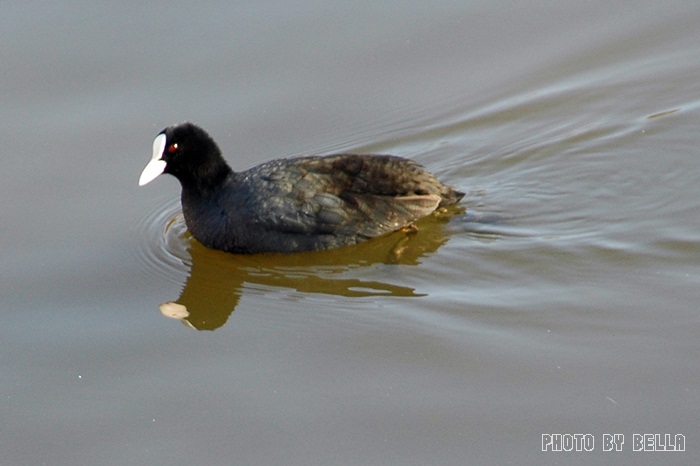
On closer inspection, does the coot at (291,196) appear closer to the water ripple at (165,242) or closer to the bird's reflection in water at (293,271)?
the bird's reflection in water at (293,271)

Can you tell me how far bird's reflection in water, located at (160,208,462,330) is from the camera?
6.31 metres

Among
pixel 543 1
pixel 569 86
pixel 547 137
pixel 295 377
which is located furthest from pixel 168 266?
pixel 543 1

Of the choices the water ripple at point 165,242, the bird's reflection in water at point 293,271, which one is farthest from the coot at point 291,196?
the water ripple at point 165,242

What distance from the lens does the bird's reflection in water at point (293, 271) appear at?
6312 mm

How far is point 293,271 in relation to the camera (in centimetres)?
667

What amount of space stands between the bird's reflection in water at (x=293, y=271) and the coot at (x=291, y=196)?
0.24 feet

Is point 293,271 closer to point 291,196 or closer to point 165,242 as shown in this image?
point 291,196

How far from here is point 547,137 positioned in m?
7.72

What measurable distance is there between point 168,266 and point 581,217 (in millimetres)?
2519

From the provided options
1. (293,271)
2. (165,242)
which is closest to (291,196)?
(293,271)

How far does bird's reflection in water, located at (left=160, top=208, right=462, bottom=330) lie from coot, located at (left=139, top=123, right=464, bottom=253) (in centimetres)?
7

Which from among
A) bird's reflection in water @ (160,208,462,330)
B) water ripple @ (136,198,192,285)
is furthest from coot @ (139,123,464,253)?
water ripple @ (136,198,192,285)

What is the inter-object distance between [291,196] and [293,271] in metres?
0.47

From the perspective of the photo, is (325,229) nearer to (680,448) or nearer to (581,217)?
(581,217)
